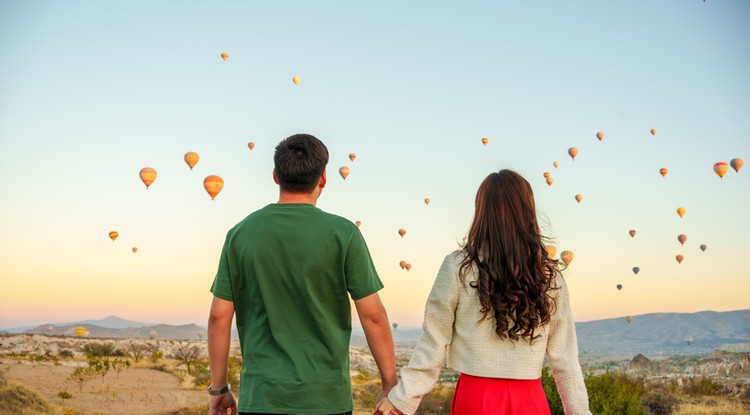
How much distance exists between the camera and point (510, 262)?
4270mm

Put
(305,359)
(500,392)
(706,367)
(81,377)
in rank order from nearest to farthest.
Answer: (305,359) → (500,392) → (81,377) → (706,367)

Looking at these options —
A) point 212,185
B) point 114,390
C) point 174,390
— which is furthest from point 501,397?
point 212,185

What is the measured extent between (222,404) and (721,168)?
1754 inches

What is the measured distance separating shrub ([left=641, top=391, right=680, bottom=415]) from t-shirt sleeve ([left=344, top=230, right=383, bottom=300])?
2241 centimetres

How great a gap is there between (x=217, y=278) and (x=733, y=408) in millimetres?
26365

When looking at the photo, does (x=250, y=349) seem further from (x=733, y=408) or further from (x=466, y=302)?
(x=733, y=408)

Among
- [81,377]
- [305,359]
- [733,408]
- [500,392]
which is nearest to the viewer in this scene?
[305,359]

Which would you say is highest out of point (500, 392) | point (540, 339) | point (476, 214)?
point (476, 214)

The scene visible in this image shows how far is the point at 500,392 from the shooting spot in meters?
4.29

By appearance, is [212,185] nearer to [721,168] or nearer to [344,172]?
[344,172]

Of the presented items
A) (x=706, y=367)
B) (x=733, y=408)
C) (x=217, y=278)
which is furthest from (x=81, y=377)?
(x=706, y=367)

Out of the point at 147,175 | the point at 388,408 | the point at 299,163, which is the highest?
the point at 147,175

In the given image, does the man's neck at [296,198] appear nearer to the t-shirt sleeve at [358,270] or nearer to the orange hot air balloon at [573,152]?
the t-shirt sleeve at [358,270]

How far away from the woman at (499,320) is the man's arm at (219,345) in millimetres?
926
